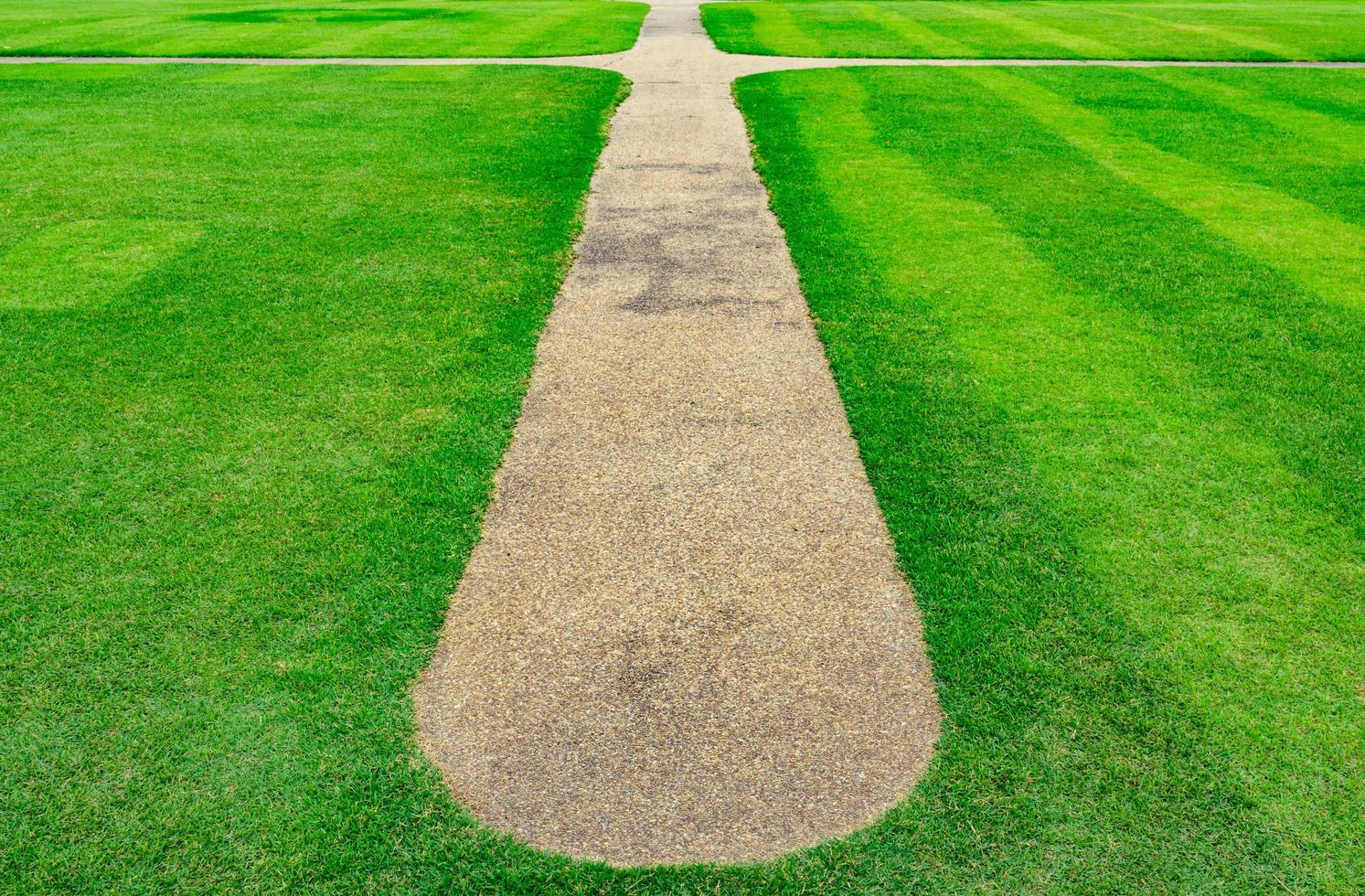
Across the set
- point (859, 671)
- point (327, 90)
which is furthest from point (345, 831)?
point (327, 90)

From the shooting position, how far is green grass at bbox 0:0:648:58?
69.8ft

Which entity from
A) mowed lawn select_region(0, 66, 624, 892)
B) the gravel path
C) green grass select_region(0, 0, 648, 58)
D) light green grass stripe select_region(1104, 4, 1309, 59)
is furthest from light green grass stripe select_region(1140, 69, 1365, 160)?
green grass select_region(0, 0, 648, 58)

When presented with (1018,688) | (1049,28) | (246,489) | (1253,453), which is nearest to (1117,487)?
(1253,453)

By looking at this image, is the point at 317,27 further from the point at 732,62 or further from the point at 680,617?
the point at 680,617

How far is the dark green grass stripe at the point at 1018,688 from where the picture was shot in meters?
3.56

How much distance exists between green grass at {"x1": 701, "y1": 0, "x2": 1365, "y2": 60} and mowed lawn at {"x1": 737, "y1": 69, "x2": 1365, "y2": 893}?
992 cm

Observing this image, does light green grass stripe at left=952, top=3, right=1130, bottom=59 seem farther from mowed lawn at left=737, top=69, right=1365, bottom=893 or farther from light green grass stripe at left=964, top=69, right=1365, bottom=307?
mowed lawn at left=737, top=69, right=1365, bottom=893

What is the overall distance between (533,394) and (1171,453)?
15.4 ft

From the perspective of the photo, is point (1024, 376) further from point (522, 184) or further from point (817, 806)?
point (522, 184)

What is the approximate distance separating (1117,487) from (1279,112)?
13470 mm

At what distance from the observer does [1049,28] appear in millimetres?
23547

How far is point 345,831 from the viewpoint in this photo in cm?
365

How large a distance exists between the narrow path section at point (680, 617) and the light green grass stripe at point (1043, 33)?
16944mm

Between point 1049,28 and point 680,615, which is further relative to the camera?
point 1049,28
